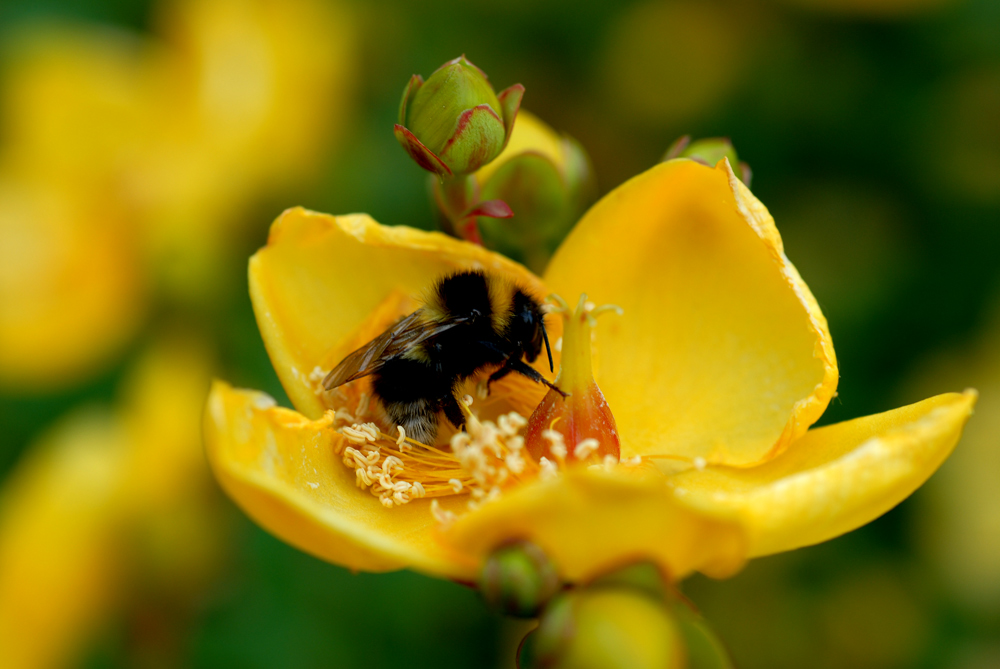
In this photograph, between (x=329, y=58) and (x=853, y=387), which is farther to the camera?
(x=329, y=58)

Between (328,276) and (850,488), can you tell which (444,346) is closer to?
(328,276)

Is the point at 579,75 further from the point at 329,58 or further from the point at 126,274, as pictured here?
the point at 126,274

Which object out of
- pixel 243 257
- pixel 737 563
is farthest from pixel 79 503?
pixel 737 563

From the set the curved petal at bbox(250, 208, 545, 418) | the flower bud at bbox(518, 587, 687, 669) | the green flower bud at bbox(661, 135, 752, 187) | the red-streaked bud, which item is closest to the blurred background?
the curved petal at bbox(250, 208, 545, 418)

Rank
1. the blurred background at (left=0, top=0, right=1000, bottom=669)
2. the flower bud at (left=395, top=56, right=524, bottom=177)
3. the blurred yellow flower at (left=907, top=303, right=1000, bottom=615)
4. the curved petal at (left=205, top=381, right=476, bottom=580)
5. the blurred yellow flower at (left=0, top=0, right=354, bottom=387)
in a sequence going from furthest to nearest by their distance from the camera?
the blurred yellow flower at (left=0, top=0, right=354, bottom=387) → the blurred yellow flower at (left=907, top=303, right=1000, bottom=615) → the blurred background at (left=0, top=0, right=1000, bottom=669) → the flower bud at (left=395, top=56, right=524, bottom=177) → the curved petal at (left=205, top=381, right=476, bottom=580)

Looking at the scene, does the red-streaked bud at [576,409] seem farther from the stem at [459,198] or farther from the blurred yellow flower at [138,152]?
the blurred yellow flower at [138,152]

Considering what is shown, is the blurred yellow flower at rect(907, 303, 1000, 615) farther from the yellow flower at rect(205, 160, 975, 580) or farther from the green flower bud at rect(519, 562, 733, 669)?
the green flower bud at rect(519, 562, 733, 669)
